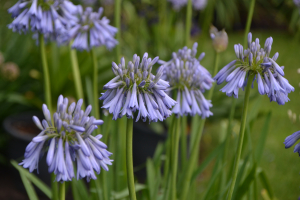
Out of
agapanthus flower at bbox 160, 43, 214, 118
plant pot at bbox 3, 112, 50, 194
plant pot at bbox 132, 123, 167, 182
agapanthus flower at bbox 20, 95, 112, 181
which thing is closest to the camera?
agapanthus flower at bbox 20, 95, 112, 181

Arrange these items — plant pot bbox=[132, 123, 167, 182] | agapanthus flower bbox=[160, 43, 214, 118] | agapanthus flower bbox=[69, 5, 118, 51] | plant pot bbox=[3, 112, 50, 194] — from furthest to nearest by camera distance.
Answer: plant pot bbox=[132, 123, 167, 182]
plant pot bbox=[3, 112, 50, 194]
agapanthus flower bbox=[69, 5, 118, 51]
agapanthus flower bbox=[160, 43, 214, 118]

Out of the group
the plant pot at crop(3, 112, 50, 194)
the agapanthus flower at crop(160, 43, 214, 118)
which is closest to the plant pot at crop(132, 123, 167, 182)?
the plant pot at crop(3, 112, 50, 194)

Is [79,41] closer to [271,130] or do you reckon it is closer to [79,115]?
[79,115]

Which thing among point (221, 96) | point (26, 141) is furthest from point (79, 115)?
point (221, 96)

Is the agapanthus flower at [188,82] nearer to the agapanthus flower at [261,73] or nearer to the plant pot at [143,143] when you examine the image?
the agapanthus flower at [261,73]

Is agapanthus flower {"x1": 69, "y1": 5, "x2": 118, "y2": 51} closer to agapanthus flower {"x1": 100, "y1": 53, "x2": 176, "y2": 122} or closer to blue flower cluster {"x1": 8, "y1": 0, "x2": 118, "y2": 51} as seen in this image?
blue flower cluster {"x1": 8, "y1": 0, "x2": 118, "y2": 51}

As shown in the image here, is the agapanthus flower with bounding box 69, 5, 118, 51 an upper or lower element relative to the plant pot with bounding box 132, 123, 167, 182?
upper

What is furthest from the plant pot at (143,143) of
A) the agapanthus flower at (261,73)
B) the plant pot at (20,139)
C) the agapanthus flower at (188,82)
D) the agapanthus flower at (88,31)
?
the agapanthus flower at (261,73)
